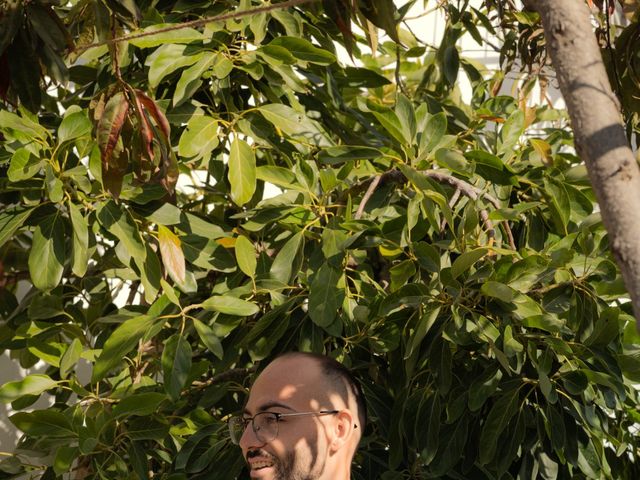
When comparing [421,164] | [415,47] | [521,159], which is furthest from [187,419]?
[415,47]

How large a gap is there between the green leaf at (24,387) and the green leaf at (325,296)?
2.09 feet

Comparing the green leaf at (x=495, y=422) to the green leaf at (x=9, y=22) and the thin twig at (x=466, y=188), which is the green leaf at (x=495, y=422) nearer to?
the thin twig at (x=466, y=188)

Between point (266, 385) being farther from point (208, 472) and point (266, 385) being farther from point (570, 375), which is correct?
point (570, 375)

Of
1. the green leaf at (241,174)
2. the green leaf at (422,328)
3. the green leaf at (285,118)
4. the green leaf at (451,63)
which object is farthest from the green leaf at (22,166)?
the green leaf at (451,63)

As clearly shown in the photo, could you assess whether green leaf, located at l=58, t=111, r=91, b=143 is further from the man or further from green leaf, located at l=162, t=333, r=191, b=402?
the man

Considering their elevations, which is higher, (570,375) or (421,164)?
(421,164)

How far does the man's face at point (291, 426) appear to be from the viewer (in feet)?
7.47

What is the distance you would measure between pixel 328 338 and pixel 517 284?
526 millimetres

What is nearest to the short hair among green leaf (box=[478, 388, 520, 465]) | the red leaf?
green leaf (box=[478, 388, 520, 465])

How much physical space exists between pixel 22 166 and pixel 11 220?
16 centimetres

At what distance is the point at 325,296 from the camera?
2.27 m

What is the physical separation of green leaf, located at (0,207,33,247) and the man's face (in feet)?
2.03

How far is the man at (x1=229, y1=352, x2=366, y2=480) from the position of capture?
7.50ft

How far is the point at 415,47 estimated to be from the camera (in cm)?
340
